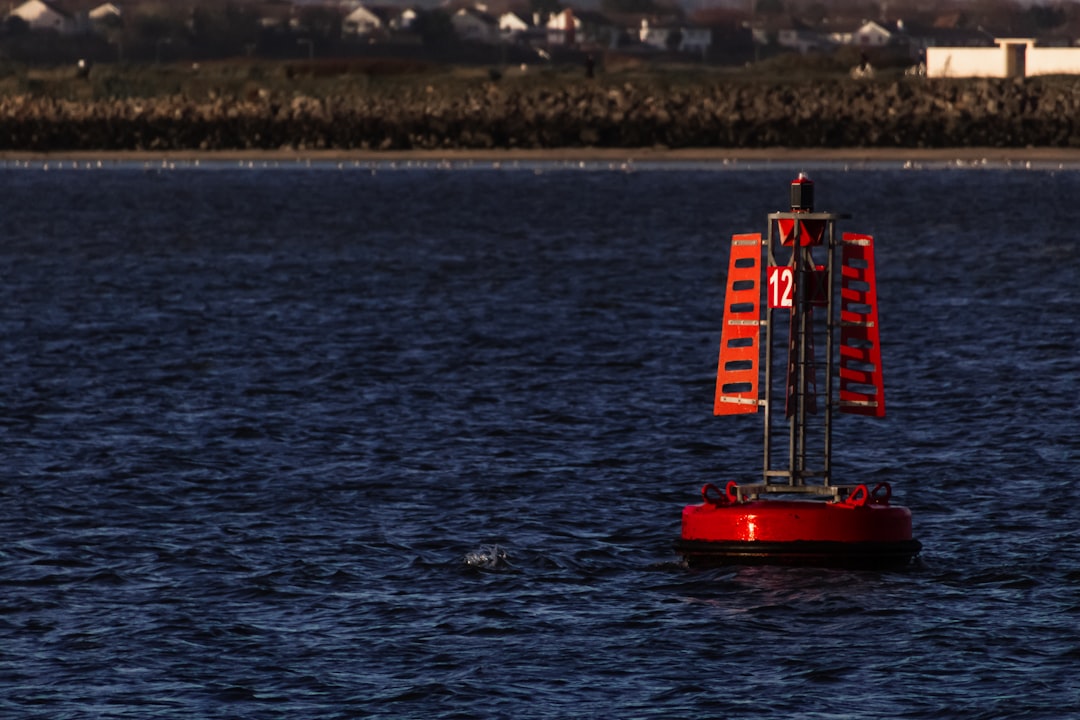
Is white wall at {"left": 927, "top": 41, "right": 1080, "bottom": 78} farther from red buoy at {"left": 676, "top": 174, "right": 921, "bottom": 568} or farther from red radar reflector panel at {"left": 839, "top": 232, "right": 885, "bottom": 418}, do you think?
red buoy at {"left": 676, "top": 174, "right": 921, "bottom": 568}

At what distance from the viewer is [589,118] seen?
15025cm

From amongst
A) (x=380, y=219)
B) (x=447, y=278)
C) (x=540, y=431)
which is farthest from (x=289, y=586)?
(x=380, y=219)

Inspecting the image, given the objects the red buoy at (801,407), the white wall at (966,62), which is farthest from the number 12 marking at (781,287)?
the white wall at (966,62)

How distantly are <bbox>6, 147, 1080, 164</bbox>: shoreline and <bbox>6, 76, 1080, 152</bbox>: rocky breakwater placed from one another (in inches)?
26.2

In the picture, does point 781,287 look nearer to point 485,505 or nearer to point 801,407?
point 801,407

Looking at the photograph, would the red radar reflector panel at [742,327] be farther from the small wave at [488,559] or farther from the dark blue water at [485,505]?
the small wave at [488,559]

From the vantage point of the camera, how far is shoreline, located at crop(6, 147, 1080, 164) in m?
142

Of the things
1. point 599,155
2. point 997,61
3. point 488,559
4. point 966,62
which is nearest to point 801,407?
point 488,559

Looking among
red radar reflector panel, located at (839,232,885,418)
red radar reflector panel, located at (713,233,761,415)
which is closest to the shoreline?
red radar reflector panel, located at (839,232,885,418)

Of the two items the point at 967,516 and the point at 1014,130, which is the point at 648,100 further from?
the point at 967,516

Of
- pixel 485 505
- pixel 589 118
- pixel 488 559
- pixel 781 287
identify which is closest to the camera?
pixel 781 287

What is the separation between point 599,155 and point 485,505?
409 ft

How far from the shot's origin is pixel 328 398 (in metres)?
38.5

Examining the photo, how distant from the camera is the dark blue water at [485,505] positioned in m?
19.0
